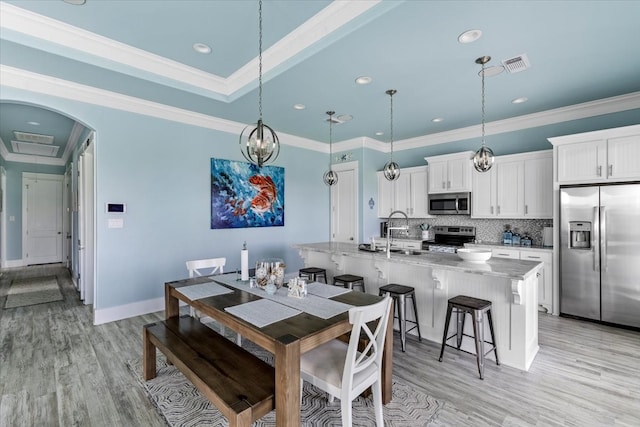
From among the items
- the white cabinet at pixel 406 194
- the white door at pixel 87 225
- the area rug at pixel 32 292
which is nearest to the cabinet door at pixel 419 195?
the white cabinet at pixel 406 194

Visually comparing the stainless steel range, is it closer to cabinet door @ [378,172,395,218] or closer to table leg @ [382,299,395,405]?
cabinet door @ [378,172,395,218]

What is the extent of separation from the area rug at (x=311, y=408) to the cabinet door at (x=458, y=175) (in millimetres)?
3853

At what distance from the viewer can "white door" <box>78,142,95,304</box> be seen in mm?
4535

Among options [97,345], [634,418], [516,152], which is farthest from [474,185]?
[97,345]

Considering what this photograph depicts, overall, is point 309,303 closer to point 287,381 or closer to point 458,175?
point 287,381

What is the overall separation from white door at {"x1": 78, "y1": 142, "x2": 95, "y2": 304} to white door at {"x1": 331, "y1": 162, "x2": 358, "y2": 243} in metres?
4.38

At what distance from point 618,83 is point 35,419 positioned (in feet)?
21.5

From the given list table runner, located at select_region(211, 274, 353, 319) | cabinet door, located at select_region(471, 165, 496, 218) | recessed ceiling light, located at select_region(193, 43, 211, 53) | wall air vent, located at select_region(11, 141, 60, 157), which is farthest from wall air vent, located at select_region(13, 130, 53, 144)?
cabinet door, located at select_region(471, 165, 496, 218)

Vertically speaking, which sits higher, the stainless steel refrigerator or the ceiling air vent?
the ceiling air vent

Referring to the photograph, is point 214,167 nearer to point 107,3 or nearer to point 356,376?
point 107,3

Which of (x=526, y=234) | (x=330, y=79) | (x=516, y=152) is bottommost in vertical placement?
(x=526, y=234)

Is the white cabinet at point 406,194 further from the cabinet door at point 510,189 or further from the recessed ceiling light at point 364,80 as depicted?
the recessed ceiling light at point 364,80

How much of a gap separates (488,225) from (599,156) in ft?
6.10

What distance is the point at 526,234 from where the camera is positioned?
194 inches
